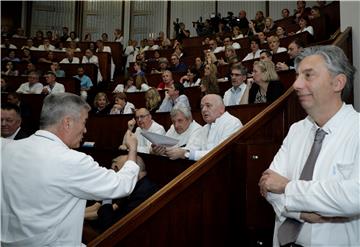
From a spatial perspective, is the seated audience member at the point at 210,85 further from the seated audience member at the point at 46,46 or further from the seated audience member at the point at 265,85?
the seated audience member at the point at 46,46

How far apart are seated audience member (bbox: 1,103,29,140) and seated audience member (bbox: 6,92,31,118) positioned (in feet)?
9.52

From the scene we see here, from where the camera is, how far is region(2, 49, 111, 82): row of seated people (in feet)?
28.1

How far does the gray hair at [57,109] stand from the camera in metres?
1.60

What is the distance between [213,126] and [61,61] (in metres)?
7.36

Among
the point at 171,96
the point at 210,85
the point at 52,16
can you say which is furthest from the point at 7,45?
the point at 210,85

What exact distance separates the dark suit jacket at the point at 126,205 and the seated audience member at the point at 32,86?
210 inches

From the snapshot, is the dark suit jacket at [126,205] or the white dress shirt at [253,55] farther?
the white dress shirt at [253,55]

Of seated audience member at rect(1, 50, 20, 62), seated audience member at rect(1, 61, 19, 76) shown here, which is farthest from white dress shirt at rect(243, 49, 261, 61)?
seated audience member at rect(1, 50, 20, 62)

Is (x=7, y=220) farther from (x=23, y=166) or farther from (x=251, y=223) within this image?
(x=251, y=223)

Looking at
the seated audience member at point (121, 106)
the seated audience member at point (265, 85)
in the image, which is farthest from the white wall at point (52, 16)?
the seated audience member at point (265, 85)

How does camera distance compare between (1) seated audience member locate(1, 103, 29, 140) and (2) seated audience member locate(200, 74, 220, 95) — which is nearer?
(1) seated audience member locate(1, 103, 29, 140)

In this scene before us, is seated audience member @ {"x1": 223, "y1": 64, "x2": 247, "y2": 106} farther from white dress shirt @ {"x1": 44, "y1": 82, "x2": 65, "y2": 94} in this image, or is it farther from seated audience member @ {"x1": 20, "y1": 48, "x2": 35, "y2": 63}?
seated audience member @ {"x1": 20, "y1": 48, "x2": 35, "y2": 63}

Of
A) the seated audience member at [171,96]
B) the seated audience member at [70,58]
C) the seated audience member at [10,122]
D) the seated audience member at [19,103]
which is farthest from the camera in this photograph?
the seated audience member at [70,58]

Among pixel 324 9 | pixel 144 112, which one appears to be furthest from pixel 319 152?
pixel 324 9
